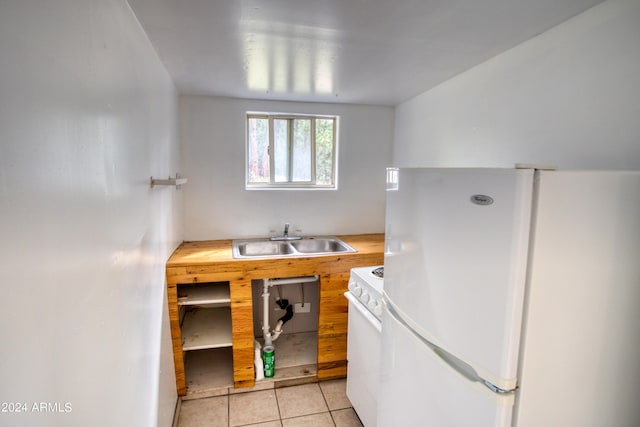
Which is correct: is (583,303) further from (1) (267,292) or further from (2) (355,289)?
(1) (267,292)

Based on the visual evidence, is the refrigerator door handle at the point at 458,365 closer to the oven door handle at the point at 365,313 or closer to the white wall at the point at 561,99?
the oven door handle at the point at 365,313

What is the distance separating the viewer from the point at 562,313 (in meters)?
0.81

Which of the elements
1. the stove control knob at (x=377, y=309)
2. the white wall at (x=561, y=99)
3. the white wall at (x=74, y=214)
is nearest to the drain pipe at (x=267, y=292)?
the stove control knob at (x=377, y=309)

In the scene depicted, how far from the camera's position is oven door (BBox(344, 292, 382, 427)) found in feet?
5.21

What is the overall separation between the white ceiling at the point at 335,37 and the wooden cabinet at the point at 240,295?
1191 mm

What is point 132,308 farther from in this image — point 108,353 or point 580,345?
point 580,345

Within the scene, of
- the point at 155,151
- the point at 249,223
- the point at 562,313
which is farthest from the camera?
the point at 249,223

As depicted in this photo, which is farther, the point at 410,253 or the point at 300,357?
the point at 300,357

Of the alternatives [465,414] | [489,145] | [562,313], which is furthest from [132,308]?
Answer: [489,145]

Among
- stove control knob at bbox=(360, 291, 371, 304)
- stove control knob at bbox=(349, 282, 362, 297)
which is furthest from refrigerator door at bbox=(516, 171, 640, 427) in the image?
stove control knob at bbox=(349, 282, 362, 297)

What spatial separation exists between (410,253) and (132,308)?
3.59ft

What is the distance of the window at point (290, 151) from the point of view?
2.84 m

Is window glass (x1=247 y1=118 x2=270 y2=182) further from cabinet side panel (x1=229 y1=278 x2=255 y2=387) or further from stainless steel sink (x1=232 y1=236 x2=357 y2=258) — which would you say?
cabinet side panel (x1=229 y1=278 x2=255 y2=387)

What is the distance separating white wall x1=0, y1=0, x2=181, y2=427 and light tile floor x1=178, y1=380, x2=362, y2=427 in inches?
23.5
